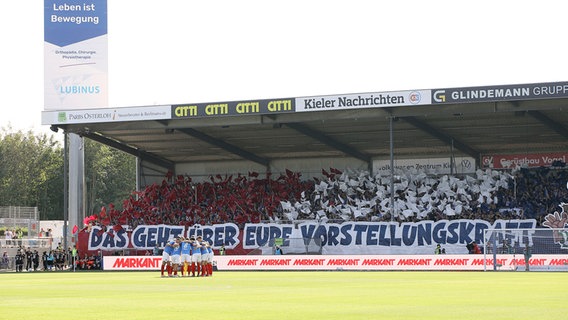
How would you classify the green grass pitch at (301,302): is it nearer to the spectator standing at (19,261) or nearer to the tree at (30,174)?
the spectator standing at (19,261)

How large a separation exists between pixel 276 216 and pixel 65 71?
609 inches

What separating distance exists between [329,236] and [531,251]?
13478 millimetres

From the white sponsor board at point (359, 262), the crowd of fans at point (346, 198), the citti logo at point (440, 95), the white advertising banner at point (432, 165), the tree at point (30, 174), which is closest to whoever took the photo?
the white sponsor board at point (359, 262)

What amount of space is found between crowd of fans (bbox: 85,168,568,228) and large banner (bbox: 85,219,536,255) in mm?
848

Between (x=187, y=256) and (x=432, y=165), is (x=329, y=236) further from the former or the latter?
(x=187, y=256)

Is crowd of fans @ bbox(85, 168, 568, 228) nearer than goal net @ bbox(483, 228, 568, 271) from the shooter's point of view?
No

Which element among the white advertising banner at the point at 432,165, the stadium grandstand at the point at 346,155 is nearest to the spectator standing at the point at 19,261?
the stadium grandstand at the point at 346,155

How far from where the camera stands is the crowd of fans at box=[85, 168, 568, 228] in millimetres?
53406

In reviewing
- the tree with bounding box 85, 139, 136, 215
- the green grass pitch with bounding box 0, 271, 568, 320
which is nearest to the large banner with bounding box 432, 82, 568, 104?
the green grass pitch with bounding box 0, 271, 568, 320

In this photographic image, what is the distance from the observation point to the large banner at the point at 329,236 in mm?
51250

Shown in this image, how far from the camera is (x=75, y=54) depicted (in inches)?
2366

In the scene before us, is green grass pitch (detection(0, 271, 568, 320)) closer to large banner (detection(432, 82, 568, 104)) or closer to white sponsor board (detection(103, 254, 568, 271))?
white sponsor board (detection(103, 254, 568, 271))

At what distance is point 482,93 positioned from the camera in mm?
47469

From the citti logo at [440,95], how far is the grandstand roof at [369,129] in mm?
49
